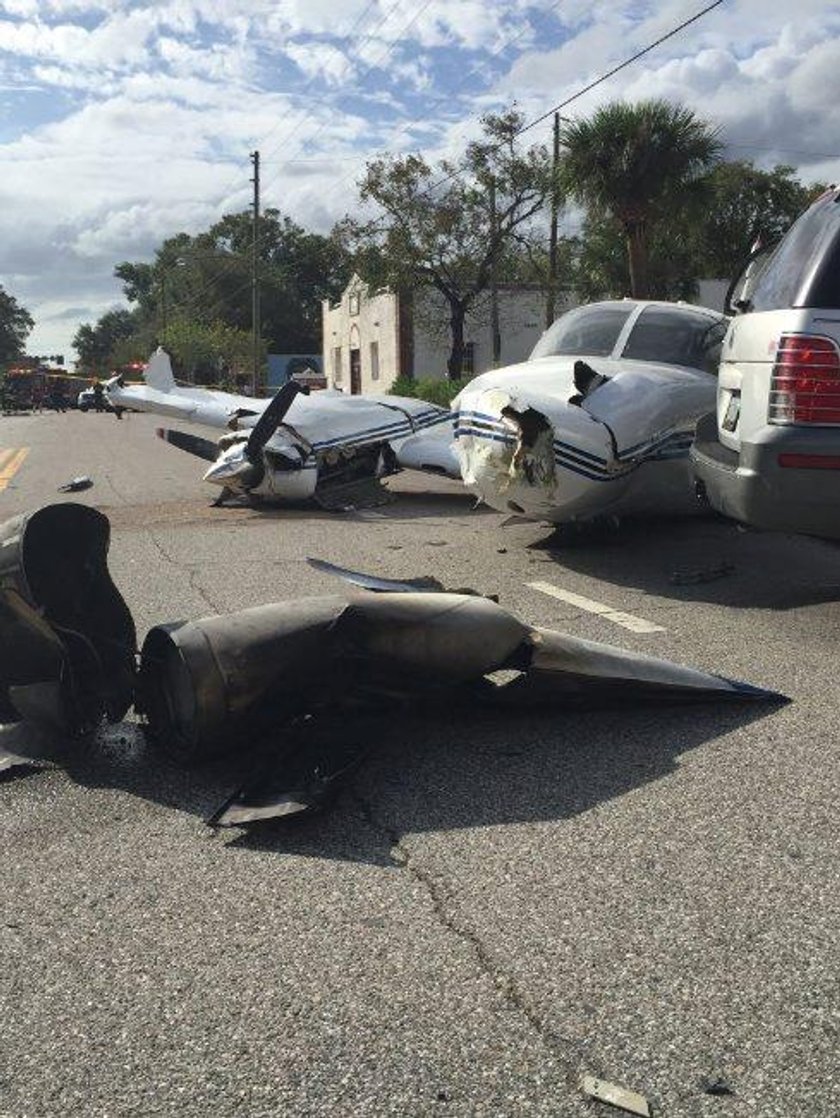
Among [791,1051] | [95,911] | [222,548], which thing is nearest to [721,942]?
[791,1051]

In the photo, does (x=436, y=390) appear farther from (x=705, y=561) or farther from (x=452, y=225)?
(x=705, y=561)

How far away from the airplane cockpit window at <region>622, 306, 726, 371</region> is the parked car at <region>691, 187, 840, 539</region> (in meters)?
2.98

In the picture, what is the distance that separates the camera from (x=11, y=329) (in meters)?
155

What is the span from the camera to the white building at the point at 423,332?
135 feet

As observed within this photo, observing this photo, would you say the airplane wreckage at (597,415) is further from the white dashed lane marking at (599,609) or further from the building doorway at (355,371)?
the building doorway at (355,371)

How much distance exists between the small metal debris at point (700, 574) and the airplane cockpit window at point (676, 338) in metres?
1.68

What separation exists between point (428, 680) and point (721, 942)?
176 cm

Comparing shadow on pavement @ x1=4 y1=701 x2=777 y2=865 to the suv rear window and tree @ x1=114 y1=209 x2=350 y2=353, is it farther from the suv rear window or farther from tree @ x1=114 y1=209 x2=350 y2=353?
tree @ x1=114 y1=209 x2=350 y2=353

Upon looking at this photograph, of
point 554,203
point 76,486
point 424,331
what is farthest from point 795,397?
point 424,331

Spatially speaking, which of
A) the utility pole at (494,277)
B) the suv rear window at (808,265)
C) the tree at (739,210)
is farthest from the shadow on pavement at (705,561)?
the tree at (739,210)

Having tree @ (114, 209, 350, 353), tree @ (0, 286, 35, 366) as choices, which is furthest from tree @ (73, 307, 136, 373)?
tree @ (114, 209, 350, 353)

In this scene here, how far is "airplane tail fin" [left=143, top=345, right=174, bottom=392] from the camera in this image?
58.4 ft

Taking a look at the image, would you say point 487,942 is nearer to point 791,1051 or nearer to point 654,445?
point 791,1051

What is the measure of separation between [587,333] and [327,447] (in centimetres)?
462
